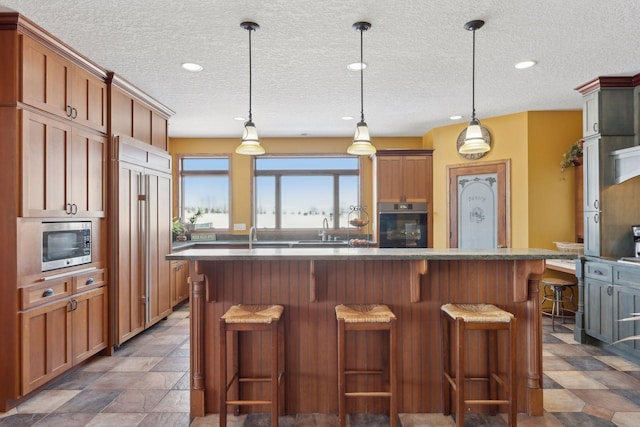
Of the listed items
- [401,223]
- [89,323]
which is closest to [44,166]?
[89,323]

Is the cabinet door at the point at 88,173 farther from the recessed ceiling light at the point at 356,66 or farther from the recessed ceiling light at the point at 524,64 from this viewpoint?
the recessed ceiling light at the point at 524,64

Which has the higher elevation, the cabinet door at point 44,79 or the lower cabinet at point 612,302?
the cabinet door at point 44,79

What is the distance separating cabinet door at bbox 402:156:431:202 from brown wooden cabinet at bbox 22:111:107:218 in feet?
13.7

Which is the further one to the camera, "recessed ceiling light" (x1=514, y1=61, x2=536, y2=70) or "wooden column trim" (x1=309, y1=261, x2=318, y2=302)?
"recessed ceiling light" (x1=514, y1=61, x2=536, y2=70)

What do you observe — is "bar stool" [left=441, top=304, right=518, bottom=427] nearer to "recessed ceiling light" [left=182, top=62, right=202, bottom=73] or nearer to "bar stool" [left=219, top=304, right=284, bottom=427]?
"bar stool" [left=219, top=304, right=284, bottom=427]

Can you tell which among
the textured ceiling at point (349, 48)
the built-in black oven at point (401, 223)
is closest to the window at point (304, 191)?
the built-in black oven at point (401, 223)

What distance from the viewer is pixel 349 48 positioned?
127 inches

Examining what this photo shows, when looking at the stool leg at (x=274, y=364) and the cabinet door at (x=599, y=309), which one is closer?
the stool leg at (x=274, y=364)

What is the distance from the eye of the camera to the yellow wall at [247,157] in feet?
22.2

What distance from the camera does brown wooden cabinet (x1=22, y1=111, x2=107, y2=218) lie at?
2.75 m

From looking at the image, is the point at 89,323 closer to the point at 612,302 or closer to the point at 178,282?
the point at 178,282

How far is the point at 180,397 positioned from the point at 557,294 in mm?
4337

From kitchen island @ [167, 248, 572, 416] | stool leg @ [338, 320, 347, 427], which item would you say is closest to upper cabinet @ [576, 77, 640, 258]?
kitchen island @ [167, 248, 572, 416]

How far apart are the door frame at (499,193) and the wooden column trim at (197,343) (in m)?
4.19
